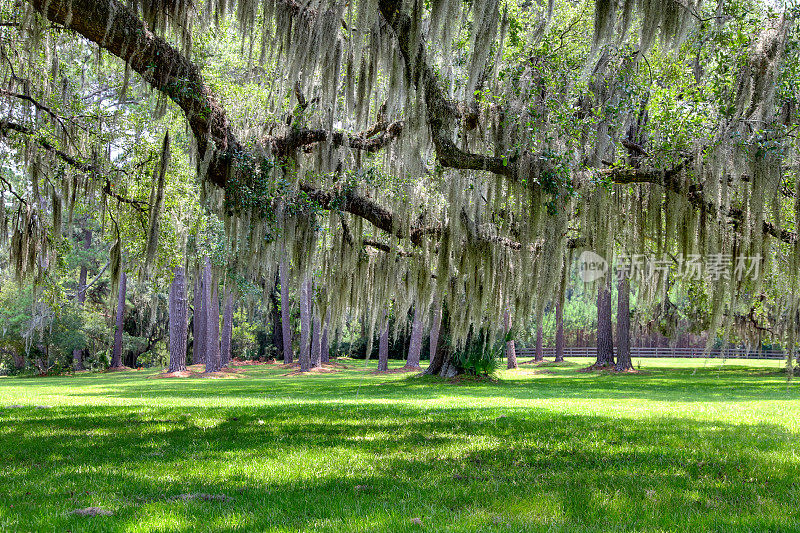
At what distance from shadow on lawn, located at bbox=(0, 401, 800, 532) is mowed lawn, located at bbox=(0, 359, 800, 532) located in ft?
A: 0.05

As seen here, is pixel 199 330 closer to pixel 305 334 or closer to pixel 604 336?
pixel 305 334

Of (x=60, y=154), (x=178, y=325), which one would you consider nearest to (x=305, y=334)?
(x=178, y=325)

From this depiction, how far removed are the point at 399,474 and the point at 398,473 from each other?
0.11 feet

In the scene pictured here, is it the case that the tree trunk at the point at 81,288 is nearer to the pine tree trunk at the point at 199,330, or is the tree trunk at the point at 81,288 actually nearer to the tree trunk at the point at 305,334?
the pine tree trunk at the point at 199,330

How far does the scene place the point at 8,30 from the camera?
8586mm

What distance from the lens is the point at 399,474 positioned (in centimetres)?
431

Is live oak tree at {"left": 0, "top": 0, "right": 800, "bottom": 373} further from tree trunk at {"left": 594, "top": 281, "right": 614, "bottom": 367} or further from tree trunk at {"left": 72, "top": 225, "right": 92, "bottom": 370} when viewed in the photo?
tree trunk at {"left": 72, "top": 225, "right": 92, "bottom": 370}

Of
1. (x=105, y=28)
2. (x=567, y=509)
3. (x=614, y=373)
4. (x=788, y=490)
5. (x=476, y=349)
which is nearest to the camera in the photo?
(x=567, y=509)

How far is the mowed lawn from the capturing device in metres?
3.30

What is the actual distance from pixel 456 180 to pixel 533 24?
694 cm

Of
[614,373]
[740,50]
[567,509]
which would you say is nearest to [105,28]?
[567,509]

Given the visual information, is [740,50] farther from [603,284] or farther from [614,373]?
[614,373]

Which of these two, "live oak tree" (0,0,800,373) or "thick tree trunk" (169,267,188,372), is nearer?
"live oak tree" (0,0,800,373)

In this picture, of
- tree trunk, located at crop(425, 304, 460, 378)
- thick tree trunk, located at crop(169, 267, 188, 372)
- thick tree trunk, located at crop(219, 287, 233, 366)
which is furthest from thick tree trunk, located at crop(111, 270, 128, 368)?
tree trunk, located at crop(425, 304, 460, 378)
